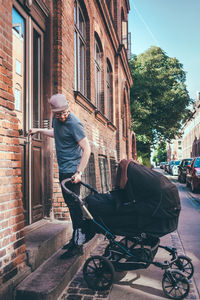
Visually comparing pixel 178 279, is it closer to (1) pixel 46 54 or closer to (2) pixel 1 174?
(2) pixel 1 174

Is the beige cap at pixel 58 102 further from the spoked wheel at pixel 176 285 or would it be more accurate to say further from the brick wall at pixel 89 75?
the spoked wheel at pixel 176 285

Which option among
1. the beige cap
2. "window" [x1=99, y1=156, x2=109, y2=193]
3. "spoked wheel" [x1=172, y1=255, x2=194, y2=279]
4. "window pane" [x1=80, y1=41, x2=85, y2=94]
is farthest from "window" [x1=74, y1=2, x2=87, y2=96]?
"spoked wheel" [x1=172, y1=255, x2=194, y2=279]

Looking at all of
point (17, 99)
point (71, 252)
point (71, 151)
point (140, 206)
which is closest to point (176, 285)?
point (140, 206)

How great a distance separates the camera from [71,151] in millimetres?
3609

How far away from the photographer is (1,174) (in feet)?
9.27

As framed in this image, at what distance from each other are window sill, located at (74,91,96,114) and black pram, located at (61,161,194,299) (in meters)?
3.42

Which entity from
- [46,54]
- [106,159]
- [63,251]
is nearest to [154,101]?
[106,159]

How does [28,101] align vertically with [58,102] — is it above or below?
above

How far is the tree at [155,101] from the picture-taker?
86.1 ft

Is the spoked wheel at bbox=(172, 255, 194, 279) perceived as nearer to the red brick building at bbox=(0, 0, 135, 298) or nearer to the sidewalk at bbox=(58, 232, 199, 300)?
the sidewalk at bbox=(58, 232, 199, 300)

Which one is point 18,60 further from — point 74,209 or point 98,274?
point 98,274

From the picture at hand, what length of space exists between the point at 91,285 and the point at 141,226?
3.02 feet

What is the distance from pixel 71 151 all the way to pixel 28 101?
140cm

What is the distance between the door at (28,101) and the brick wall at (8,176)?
110cm
